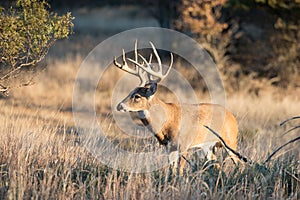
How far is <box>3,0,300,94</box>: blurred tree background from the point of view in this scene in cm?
1862

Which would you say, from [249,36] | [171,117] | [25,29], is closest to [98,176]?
[25,29]

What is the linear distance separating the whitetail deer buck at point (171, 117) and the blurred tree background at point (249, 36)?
29.1 ft

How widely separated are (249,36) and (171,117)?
12138mm

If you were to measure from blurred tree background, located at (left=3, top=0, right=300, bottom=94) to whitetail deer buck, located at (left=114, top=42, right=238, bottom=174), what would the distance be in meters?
8.86

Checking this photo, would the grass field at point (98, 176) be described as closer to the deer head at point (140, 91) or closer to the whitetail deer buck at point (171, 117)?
the whitetail deer buck at point (171, 117)

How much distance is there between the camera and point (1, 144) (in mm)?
7215

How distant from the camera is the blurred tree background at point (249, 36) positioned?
18.6m

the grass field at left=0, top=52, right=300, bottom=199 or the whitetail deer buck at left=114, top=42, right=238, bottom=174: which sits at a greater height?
the whitetail deer buck at left=114, top=42, right=238, bottom=174

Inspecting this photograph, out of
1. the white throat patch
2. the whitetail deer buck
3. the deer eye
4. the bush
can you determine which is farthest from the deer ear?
the bush

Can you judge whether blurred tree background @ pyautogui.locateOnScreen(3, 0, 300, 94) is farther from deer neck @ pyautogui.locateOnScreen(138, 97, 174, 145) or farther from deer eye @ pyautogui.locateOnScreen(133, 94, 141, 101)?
deer eye @ pyautogui.locateOnScreen(133, 94, 141, 101)

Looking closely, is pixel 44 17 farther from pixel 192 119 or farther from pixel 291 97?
pixel 291 97

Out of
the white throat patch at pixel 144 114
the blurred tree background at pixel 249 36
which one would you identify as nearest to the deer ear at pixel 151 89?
the white throat patch at pixel 144 114

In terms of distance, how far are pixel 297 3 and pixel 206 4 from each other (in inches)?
101

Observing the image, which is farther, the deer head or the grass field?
the deer head
